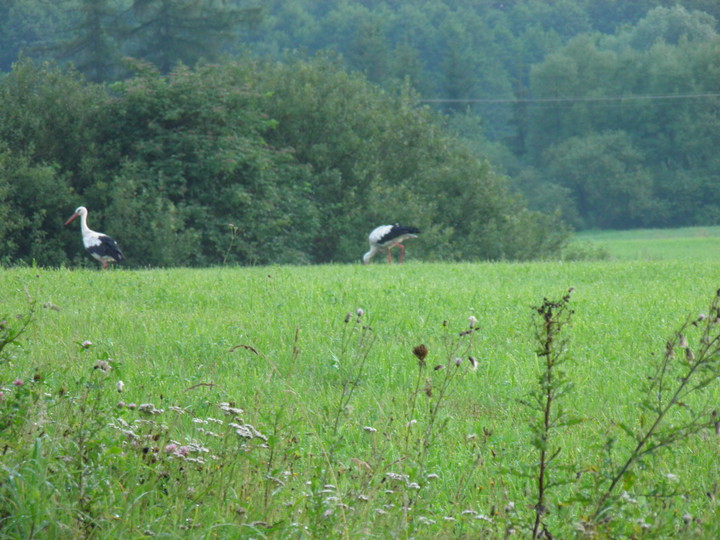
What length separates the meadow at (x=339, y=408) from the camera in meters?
3.40

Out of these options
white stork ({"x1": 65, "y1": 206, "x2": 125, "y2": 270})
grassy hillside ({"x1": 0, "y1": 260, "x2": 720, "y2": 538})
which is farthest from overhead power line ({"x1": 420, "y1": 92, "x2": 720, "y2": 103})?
grassy hillside ({"x1": 0, "y1": 260, "x2": 720, "y2": 538})

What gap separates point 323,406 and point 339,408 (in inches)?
45.1

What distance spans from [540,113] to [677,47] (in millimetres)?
11404

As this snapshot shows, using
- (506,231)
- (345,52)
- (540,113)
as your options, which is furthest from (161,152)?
(540,113)

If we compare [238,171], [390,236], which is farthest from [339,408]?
[238,171]

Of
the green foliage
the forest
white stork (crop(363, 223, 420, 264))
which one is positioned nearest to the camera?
white stork (crop(363, 223, 420, 264))

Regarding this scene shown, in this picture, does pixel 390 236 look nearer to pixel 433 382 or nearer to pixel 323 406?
pixel 433 382

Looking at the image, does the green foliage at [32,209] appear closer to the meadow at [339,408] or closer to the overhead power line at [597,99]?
the meadow at [339,408]

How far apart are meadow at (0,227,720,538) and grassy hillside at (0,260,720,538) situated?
0.08ft

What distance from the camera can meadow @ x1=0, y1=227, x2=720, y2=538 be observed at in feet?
11.1

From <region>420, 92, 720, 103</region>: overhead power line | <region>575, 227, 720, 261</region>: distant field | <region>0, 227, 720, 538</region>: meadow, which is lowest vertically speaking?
<region>575, 227, 720, 261</region>: distant field

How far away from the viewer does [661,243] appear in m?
47.8

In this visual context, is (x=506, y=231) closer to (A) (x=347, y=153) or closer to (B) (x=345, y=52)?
(A) (x=347, y=153)

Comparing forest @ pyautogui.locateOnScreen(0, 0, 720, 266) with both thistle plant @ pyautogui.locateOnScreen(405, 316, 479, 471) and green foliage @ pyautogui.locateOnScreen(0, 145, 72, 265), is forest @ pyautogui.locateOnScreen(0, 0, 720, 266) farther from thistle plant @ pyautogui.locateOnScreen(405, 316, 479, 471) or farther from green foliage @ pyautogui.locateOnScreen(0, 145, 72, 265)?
thistle plant @ pyautogui.locateOnScreen(405, 316, 479, 471)
